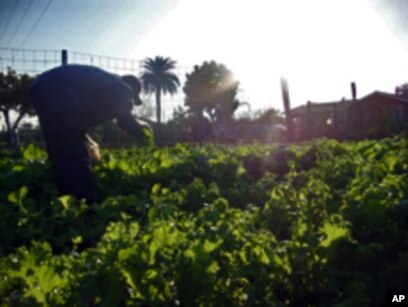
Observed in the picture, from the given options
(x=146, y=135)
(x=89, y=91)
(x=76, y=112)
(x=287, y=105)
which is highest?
(x=287, y=105)

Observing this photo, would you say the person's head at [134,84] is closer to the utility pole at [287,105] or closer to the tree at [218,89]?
the utility pole at [287,105]

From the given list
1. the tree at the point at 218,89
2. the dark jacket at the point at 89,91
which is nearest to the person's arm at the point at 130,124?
the dark jacket at the point at 89,91

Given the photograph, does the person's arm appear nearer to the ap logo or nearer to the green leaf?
the green leaf

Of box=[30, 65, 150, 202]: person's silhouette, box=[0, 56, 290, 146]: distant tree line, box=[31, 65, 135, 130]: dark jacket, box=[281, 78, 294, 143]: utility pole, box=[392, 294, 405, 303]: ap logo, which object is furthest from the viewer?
box=[0, 56, 290, 146]: distant tree line

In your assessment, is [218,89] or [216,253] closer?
[216,253]

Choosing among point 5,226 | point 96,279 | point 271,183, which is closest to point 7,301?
point 96,279

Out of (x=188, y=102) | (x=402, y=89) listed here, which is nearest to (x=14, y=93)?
(x=188, y=102)

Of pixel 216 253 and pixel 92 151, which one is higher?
pixel 92 151

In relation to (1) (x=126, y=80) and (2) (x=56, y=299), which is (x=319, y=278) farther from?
(1) (x=126, y=80)

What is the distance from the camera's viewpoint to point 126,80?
548 centimetres

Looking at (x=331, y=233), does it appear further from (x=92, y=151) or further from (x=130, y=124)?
(x=92, y=151)

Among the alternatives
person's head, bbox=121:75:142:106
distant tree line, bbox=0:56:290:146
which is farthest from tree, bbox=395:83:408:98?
person's head, bbox=121:75:142:106

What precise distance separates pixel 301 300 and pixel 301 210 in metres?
0.67

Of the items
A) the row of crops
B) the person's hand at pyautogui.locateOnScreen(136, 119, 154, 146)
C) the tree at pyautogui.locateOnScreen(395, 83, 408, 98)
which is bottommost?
the row of crops
